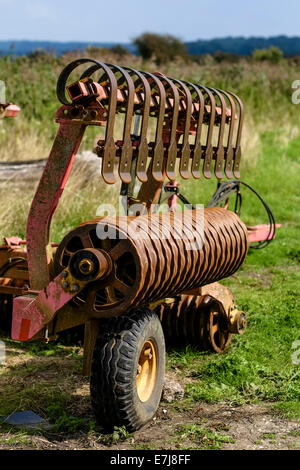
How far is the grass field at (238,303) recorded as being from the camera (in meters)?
4.41

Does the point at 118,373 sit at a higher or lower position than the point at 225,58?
lower

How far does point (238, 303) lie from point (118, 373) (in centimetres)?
276

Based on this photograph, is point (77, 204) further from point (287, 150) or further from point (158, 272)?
point (287, 150)

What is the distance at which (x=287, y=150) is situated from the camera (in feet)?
46.1

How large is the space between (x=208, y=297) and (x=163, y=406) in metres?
1.11

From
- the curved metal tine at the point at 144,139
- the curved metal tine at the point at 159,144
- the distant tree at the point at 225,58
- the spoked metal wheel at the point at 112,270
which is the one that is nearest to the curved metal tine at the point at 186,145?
the curved metal tine at the point at 159,144

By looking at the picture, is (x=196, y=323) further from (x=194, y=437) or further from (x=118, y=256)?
(x=118, y=256)

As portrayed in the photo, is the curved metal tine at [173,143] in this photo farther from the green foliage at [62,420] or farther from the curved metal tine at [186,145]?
the green foliage at [62,420]

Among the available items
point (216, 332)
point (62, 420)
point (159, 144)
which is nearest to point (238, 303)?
point (216, 332)

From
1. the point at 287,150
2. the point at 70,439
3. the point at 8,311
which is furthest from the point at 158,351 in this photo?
the point at 287,150

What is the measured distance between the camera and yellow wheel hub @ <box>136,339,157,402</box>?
4.14m

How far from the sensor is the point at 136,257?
148 inches

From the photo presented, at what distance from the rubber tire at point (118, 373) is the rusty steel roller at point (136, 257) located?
0.12 metres

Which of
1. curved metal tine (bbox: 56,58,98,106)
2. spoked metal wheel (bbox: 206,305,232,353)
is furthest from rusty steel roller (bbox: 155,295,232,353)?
curved metal tine (bbox: 56,58,98,106)
